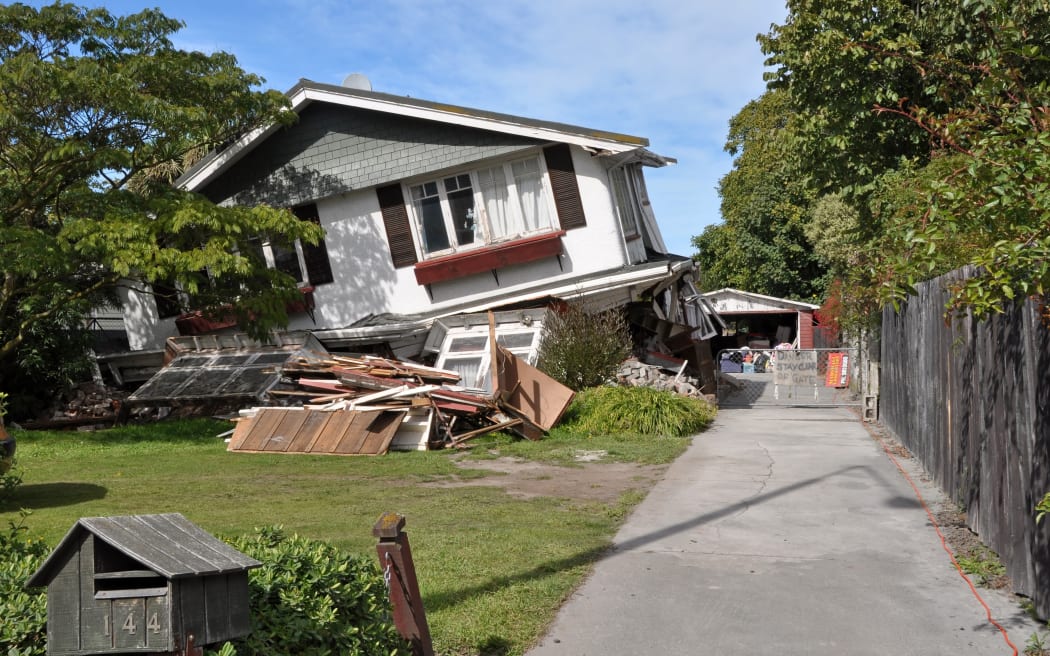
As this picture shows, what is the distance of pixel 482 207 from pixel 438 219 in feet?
3.61

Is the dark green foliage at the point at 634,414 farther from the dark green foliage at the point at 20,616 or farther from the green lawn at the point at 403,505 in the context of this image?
the dark green foliage at the point at 20,616

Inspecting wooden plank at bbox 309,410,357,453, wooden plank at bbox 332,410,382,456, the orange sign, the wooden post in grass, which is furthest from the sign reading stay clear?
the wooden post in grass

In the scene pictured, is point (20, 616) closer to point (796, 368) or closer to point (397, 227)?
point (397, 227)

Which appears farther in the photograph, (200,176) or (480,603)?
(200,176)

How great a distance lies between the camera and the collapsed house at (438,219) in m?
20.3

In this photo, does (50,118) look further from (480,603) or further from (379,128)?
(480,603)

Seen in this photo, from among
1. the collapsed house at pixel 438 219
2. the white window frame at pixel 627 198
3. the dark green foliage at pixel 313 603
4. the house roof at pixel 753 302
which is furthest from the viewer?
the house roof at pixel 753 302

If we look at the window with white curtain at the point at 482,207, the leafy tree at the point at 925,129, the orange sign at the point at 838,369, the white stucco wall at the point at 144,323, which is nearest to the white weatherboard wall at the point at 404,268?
the window with white curtain at the point at 482,207

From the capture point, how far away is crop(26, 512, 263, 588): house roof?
3463 mm

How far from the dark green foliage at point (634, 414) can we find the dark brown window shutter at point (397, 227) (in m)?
6.12

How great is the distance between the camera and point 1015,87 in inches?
242

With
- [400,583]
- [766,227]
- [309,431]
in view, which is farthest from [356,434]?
[766,227]

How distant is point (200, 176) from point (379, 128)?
4.51 meters

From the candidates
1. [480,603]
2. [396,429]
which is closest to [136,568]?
[480,603]
